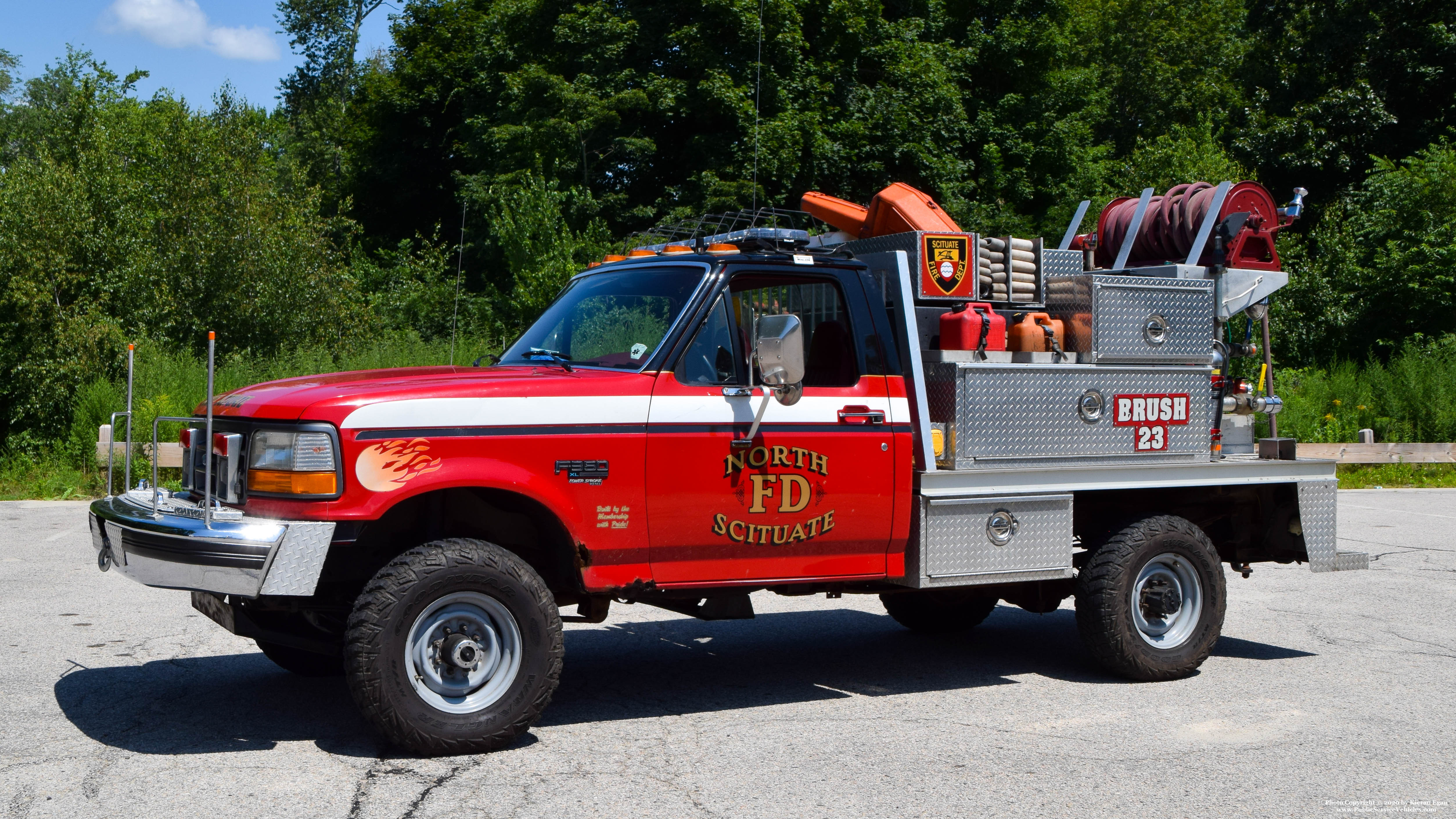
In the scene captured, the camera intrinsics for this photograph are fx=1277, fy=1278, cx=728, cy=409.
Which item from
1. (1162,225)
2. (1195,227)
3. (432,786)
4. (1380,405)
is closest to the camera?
(432,786)

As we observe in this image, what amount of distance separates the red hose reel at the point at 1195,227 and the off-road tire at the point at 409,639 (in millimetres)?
4483

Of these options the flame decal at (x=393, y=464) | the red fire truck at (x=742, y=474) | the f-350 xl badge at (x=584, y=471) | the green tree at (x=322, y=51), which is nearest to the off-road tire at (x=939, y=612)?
the red fire truck at (x=742, y=474)

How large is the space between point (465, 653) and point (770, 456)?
1.67m

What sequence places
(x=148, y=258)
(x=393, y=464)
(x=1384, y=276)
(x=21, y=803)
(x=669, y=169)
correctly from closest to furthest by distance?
(x=21, y=803)
(x=393, y=464)
(x=148, y=258)
(x=1384, y=276)
(x=669, y=169)

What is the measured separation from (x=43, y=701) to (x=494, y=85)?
28824 millimetres

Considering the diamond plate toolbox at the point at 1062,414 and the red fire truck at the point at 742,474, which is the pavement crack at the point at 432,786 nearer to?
the red fire truck at the point at 742,474

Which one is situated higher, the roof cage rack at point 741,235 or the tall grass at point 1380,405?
the roof cage rack at point 741,235

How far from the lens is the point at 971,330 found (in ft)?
22.2

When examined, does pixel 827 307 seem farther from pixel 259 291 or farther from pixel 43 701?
pixel 259 291

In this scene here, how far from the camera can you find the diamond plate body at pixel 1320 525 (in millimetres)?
7594

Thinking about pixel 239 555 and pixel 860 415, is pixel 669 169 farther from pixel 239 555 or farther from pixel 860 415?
pixel 239 555

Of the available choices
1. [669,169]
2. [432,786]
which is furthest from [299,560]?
[669,169]

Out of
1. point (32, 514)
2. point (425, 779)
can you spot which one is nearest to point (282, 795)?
point (425, 779)

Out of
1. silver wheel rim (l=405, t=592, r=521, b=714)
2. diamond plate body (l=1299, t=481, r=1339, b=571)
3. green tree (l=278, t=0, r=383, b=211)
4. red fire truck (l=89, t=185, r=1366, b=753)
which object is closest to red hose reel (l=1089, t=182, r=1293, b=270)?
red fire truck (l=89, t=185, r=1366, b=753)
